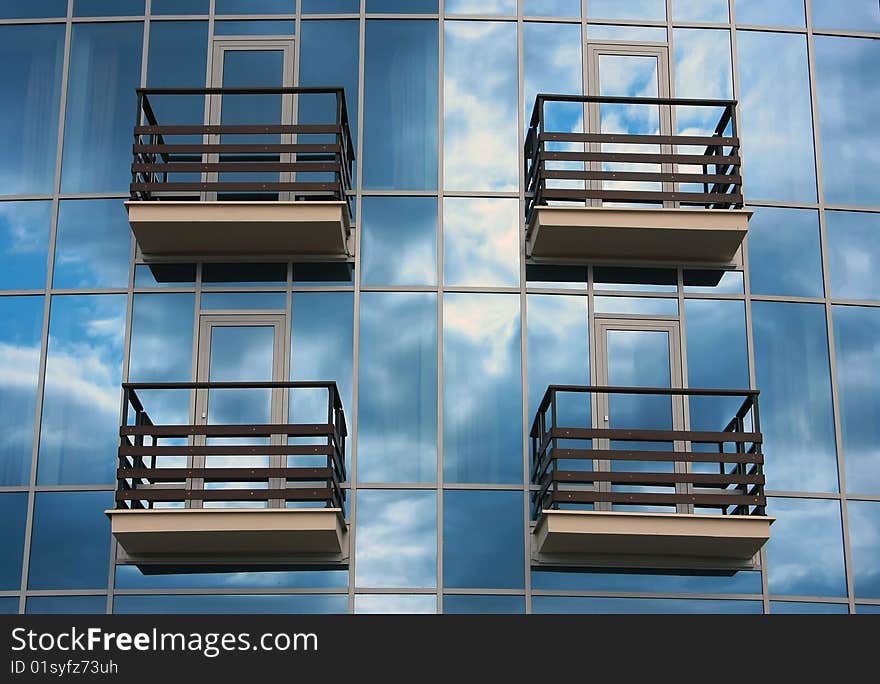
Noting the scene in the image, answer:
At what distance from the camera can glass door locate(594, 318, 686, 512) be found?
55.6 ft

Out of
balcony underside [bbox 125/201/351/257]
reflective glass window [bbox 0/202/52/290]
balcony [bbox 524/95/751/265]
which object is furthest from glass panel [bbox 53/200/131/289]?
balcony [bbox 524/95/751/265]

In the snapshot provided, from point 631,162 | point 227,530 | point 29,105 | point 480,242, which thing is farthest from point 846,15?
point 29,105

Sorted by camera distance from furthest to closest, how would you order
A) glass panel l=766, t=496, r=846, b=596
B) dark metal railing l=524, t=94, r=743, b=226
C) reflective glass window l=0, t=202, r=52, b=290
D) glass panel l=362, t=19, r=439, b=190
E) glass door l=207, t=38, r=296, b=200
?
glass panel l=362, t=19, r=439, b=190, glass door l=207, t=38, r=296, b=200, reflective glass window l=0, t=202, r=52, b=290, dark metal railing l=524, t=94, r=743, b=226, glass panel l=766, t=496, r=846, b=596

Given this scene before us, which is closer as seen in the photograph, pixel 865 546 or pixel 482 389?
pixel 865 546

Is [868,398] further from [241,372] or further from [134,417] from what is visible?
[134,417]

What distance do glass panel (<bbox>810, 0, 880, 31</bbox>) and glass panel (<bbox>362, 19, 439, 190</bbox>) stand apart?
4828mm

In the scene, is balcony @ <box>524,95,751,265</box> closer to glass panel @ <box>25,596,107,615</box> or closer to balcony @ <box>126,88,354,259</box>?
A: balcony @ <box>126,88,354,259</box>

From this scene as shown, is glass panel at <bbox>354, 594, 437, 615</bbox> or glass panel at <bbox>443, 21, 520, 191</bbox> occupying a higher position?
glass panel at <bbox>443, 21, 520, 191</bbox>

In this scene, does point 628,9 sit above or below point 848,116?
above

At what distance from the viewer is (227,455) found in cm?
1634

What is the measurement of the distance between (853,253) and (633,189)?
107 inches

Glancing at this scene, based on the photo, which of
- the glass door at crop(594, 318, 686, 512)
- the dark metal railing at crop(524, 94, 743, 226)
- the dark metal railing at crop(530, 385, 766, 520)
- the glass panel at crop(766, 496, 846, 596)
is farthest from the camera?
the dark metal railing at crop(524, 94, 743, 226)

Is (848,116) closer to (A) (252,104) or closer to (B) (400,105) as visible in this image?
(B) (400,105)
